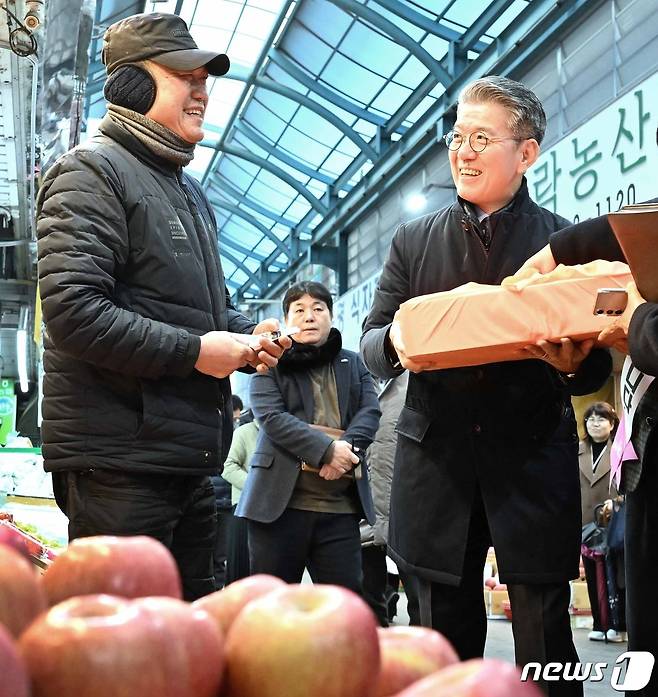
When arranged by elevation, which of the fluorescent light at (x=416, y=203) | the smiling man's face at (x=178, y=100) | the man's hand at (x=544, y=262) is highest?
the fluorescent light at (x=416, y=203)

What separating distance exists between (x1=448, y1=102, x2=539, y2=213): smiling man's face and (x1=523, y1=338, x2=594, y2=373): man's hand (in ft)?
1.61

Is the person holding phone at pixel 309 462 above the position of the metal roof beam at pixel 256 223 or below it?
below

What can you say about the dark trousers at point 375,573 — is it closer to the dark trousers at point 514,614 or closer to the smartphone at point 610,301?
the dark trousers at point 514,614

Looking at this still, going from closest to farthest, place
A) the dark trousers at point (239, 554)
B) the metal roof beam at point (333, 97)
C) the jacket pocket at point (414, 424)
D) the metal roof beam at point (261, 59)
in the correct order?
the jacket pocket at point (414, 424) < the dark trousers at point (239, 554) < the metal roof beam at point (261, 59) < the metal roof beam at point (333, 97)

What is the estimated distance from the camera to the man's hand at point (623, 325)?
1.51 m

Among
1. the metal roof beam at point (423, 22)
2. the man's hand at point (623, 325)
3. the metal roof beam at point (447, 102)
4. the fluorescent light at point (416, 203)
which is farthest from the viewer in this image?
the fluorescent light at point (416, 203)

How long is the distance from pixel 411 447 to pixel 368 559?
314cm

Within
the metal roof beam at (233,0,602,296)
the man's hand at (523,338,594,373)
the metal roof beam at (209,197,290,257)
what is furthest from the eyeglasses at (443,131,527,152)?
the metal roof beam at (209,197,290,257)

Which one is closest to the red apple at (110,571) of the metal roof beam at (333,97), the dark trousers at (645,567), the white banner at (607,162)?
the dark trousers at (645,567)

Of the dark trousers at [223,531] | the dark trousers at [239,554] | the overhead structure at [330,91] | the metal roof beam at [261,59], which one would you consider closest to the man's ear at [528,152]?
the dark trousers at [223,531]

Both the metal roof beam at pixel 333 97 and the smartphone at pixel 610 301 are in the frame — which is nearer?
the smartphone at pixel 610 301

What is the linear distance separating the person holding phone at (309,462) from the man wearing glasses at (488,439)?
1247mm

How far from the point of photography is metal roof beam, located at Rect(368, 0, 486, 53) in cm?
1103

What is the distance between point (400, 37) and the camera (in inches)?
446
